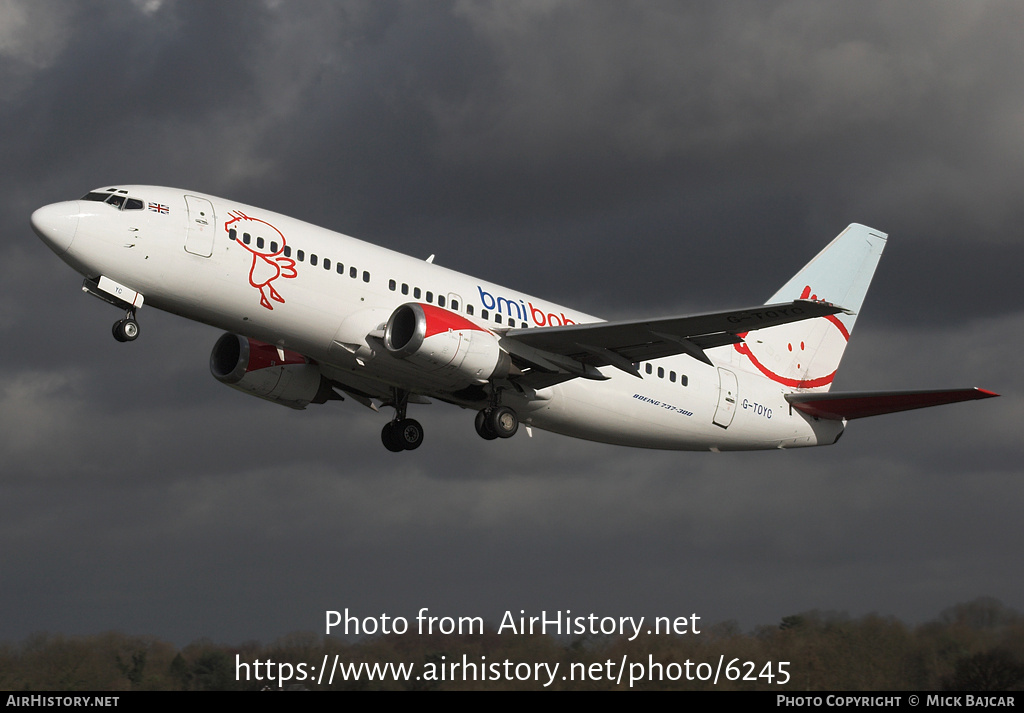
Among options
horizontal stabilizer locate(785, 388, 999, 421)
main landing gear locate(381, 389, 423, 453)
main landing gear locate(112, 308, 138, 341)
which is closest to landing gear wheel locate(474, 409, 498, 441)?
main landing gear locate(381, 389, 423, 453)

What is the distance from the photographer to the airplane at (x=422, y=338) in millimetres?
32844

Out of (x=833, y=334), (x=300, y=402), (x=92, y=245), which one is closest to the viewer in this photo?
(x=92, y=245)

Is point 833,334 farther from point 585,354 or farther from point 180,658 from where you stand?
point 180,658

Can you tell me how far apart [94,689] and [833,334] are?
3009 centimetres

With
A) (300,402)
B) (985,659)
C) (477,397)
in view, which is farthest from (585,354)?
(985,659)

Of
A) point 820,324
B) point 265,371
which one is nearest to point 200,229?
point 265,371

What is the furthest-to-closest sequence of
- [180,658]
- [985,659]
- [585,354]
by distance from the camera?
[585,354] → [180,658] → [985,659]

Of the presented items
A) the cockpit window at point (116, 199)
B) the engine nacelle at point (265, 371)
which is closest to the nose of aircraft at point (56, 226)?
the cockpit window at point (116, 199)

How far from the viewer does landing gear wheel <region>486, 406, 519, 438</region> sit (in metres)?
37.5

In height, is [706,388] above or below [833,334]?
below

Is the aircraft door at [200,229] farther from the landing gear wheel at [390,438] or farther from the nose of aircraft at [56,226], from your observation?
the landing gear wheel at [390,438]

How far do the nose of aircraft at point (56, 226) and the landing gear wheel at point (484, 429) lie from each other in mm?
12923

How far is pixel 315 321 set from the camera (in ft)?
112
